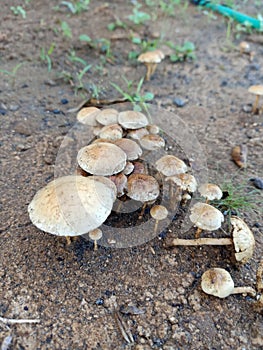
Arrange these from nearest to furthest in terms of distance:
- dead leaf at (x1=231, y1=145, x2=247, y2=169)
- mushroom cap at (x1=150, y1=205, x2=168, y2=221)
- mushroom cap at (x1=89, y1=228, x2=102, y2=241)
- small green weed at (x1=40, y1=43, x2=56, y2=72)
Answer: mushroom cap at (x1=89, y1=228, x2=102, y2=241) → mushroom cap at (x1=150, y1=205, x2=168, y2=221) → dead leaf at (x1=231, y1=145, x2=247, y2=169) → small green weed at (x1=40, y1=43, x2=56, y2=72)

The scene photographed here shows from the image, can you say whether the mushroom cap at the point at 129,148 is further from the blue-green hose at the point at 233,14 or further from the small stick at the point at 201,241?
the blue-green hose at the point at 233,14

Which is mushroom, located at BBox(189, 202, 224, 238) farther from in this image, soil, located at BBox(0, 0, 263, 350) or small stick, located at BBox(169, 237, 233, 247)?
soil, located at BBox(0, 0, 263, 350)

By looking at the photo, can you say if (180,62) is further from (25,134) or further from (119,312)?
(119,312)

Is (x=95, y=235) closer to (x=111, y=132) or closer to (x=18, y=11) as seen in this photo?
(x=111, y=132)

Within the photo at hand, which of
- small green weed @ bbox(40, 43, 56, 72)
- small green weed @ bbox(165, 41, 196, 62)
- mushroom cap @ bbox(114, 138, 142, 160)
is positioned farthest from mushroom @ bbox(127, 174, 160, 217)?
small green weed @ bbox(165, 41, 196, 62)

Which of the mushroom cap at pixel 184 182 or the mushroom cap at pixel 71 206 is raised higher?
the mushroom cap at pixel 71 206

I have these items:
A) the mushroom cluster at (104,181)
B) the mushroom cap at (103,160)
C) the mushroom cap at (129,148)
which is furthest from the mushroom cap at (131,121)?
the mushroom cap at (103,160)
